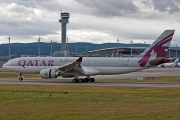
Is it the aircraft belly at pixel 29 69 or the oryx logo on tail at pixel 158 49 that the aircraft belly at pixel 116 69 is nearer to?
the oryx logo on tail at pixel 158 49

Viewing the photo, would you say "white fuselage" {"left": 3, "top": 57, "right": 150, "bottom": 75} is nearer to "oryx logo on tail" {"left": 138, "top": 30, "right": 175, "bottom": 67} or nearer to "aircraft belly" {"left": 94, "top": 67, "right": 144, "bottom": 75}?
"aircraft belly" {"left": 94, "top": 67, "right": 144, "bottom": 75}

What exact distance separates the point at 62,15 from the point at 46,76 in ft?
494

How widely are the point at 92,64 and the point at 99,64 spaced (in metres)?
0.91

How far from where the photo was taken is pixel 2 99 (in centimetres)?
2225

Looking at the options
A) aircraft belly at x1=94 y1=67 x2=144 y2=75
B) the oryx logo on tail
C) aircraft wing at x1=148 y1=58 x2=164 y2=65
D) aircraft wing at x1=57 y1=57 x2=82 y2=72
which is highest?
the oryx logo on tail

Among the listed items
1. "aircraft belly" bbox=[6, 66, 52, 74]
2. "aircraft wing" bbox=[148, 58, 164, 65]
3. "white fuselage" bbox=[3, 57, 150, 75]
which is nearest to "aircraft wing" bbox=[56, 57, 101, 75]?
"white fuselage" bbox=[3, 57, 150, 75]

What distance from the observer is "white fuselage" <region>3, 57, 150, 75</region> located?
4691cm

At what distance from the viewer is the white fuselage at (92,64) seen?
4691cm

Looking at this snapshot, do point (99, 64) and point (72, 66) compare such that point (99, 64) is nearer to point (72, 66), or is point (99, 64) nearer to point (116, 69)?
point (116, 69)

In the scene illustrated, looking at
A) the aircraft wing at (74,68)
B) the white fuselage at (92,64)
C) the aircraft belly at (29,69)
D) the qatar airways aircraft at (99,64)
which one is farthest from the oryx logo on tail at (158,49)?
the aircraft belly at (29,69)

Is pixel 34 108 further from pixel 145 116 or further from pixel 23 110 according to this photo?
pixel 145 116

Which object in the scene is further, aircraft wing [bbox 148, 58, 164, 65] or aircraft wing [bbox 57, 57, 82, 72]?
aircraft wing [bbox 148, 58, 164, 65]

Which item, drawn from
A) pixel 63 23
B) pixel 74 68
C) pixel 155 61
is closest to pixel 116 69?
pixel 155 61

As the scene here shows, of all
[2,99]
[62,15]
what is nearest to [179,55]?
[62,15]
